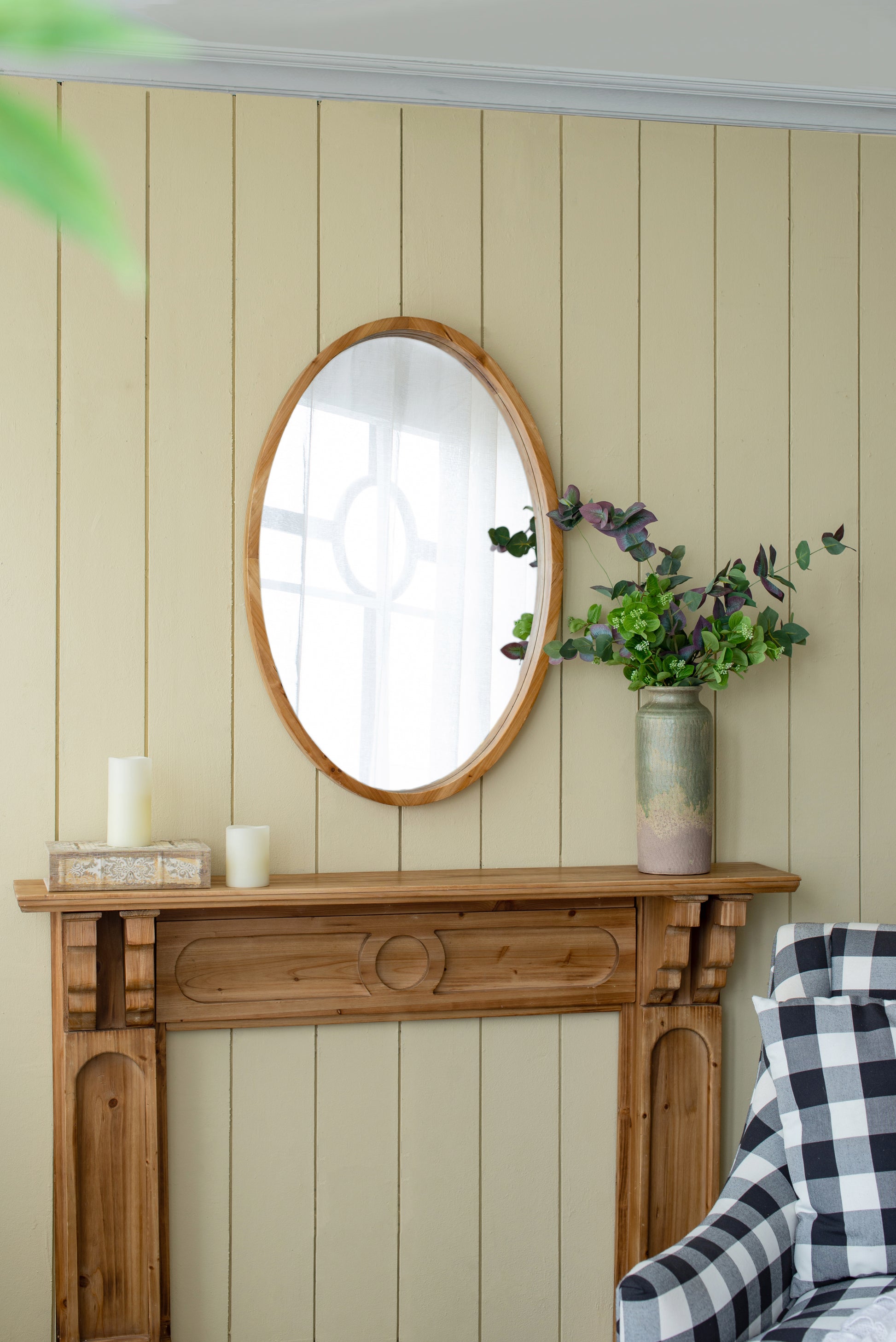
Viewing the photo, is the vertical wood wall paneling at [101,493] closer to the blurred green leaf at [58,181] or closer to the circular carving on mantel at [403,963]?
the circular carving on mantel at [403,963]

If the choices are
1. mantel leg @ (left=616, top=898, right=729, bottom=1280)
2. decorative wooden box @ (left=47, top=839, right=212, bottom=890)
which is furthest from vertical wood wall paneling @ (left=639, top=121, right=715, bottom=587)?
decorative wooden box @ (left=47, top=839, right=212, bottom=890)

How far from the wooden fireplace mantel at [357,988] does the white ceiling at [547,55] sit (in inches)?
52.8

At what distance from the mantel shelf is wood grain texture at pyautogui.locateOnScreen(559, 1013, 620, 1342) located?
0.27 meters

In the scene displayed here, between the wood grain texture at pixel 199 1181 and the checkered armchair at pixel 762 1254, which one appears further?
the wood grain texture at pixel 199 1181

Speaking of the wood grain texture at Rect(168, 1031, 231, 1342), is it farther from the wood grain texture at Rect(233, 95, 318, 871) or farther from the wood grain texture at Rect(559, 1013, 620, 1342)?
the wood grain texture at Rect(559, 1013, 620, 1342)

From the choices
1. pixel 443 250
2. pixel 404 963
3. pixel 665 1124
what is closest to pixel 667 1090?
pixel 665 1124

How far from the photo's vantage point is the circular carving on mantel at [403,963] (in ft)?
5.94

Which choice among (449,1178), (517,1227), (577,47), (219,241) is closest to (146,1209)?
(449,1178)

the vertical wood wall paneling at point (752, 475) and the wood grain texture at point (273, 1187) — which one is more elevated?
the vertical wood wall paneling at point (752, 475)

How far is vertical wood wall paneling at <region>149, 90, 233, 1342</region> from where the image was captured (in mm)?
1782

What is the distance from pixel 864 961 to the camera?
163cm

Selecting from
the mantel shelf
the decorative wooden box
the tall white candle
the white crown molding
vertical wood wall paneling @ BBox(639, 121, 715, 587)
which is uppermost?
the white crown molding

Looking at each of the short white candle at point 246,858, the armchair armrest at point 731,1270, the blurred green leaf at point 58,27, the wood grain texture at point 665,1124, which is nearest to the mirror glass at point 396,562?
the short white candle at point 246,858

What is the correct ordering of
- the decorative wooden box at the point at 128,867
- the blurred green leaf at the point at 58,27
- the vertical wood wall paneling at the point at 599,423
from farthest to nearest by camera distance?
the vertical wood wall paneling at the point at 599,423
the decorative wooden box at the point at 128,867
the blurred green leaf at the point at 58,27
